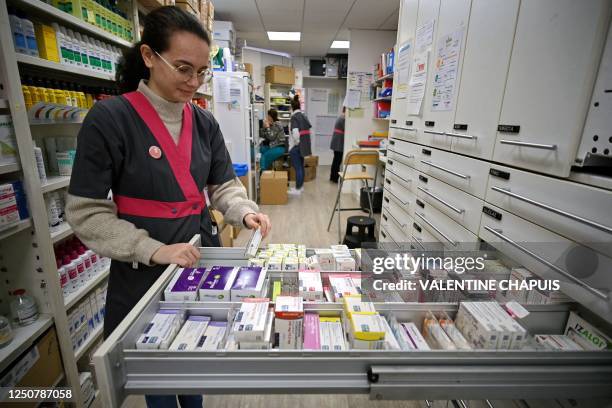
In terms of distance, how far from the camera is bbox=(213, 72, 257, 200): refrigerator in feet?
13.7

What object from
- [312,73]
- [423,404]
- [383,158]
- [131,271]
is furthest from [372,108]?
[131,271]

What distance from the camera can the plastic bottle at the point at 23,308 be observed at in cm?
129

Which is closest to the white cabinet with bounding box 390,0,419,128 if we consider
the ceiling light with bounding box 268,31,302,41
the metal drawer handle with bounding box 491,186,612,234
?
the metal drawer handle with bounding box 491,186,612,234

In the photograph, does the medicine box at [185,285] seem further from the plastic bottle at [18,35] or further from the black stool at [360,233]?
the black stool at [360,233]

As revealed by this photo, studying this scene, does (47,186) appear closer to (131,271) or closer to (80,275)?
(80,275)

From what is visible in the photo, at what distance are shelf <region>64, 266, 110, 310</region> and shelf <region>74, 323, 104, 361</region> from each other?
0.85 ft

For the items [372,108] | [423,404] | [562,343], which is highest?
[372,108]

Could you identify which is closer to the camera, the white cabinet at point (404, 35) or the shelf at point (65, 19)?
the shelf at point (65, 19)

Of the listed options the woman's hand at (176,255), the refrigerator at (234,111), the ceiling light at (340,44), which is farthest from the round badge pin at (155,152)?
the ceiling light at (340,44)

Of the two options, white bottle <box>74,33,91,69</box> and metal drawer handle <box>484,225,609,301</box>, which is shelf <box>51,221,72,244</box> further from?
metal drawer handle <box>484,225,609,301</box>

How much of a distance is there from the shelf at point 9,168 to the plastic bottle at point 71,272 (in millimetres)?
579

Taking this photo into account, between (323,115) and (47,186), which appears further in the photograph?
(323,115)

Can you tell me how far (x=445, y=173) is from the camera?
1.58m

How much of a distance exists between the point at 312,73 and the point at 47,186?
851cm
